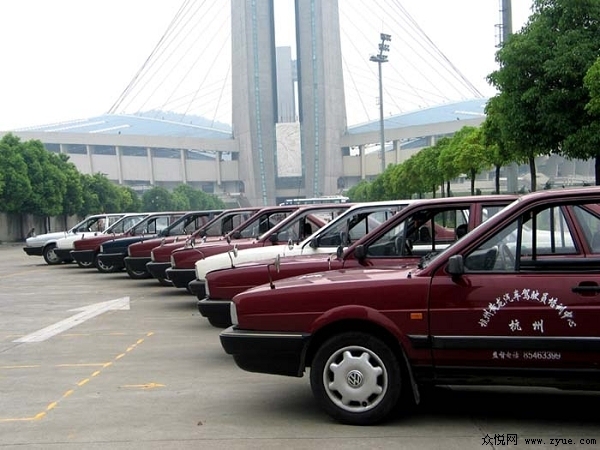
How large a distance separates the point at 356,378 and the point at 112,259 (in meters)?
16.2

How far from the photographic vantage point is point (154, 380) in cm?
752

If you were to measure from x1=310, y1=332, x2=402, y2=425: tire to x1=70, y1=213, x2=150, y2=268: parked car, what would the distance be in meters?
17.4

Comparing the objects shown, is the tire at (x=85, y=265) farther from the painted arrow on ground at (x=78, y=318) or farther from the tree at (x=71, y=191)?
the tree at (x=71, y=191)

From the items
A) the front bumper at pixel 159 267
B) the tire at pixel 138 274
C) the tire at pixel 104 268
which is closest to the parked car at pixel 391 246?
the front bumper at pixel 159 267

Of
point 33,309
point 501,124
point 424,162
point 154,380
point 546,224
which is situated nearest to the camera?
point 546,224

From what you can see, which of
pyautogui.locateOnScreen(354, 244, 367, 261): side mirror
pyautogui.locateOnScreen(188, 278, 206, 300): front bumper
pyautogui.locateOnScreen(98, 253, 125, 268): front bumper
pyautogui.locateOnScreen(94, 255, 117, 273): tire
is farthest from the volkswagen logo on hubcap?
pyautogui.locateOnScreen(94, 255, 117, 273): tire

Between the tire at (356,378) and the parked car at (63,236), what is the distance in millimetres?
20300

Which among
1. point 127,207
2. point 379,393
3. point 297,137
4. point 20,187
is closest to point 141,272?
point 379,393

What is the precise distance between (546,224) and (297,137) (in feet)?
399

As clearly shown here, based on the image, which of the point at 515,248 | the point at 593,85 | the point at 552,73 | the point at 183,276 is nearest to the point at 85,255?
the point at 183,276

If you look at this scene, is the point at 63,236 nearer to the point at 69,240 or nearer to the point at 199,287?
the point at 69,240

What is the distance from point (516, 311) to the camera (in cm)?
516

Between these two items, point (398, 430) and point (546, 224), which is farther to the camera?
point (546, 224)

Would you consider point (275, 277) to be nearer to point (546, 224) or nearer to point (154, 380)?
point (154, 380)
